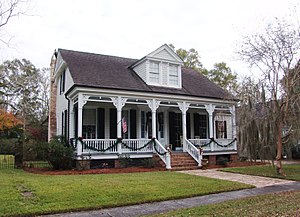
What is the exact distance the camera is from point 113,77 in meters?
17.3

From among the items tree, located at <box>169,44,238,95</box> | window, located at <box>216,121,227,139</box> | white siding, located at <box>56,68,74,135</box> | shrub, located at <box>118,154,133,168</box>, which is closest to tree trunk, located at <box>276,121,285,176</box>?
shrub, located at <box>118,154,133,168</box>

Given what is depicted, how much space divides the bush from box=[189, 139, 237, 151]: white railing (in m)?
7.66

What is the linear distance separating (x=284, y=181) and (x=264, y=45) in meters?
6.08

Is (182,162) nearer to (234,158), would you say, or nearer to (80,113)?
(234,158)

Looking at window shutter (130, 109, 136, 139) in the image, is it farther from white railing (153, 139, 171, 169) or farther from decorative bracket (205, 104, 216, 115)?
decorative bracket (205, 104, 216, 115)

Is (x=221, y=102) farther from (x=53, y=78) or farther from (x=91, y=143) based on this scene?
(x=53, y=78)

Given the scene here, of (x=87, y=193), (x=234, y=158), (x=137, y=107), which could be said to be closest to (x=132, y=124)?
(x=137, y=107)

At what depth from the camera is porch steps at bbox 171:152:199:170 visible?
15680 millimetres

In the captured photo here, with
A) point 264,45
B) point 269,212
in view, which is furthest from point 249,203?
point 264,45

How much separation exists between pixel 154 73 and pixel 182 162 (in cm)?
603

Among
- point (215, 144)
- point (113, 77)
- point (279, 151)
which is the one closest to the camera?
point (279, 151)

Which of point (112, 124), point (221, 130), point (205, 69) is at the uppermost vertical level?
point (205, 69)

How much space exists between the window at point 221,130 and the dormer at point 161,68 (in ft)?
19.7

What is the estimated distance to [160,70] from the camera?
740 inches
